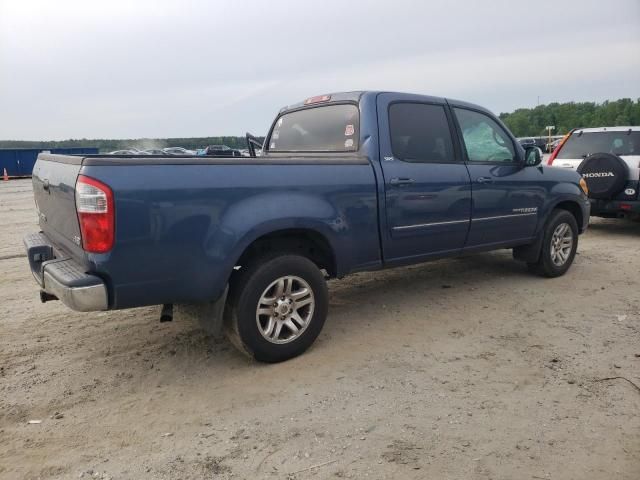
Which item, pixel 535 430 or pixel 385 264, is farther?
pixel 385 264

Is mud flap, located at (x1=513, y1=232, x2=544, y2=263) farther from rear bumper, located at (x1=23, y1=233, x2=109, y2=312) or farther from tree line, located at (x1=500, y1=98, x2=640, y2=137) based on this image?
tree line, located at (x1=500, y1=98, x2=640, y2=137)

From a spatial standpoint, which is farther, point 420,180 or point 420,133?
point 420,133

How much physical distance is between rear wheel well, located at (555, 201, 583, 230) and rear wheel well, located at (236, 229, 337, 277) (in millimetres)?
3329

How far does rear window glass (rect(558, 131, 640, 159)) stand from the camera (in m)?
8.46

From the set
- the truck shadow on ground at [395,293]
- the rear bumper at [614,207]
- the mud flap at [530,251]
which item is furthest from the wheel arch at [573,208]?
the rear bumper at [614,207]

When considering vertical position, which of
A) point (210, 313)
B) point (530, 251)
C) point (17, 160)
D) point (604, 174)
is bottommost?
point (530, 251)

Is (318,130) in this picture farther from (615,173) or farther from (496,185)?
(615,173)

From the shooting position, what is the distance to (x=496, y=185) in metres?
4.98

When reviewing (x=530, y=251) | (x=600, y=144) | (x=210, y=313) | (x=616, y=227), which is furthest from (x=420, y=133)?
(x=616, y=227)

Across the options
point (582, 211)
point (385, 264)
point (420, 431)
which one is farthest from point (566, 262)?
point (420, 431)

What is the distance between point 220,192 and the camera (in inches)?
125

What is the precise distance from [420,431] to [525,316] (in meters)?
2.25

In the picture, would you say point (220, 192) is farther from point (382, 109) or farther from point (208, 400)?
point (382, 109)

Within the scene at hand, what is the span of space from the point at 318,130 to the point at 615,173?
552 centimetres
